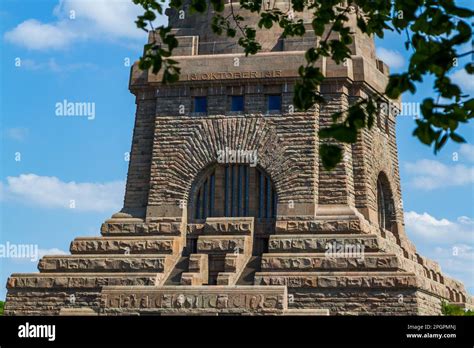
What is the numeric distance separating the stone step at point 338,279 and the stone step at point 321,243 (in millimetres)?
1247

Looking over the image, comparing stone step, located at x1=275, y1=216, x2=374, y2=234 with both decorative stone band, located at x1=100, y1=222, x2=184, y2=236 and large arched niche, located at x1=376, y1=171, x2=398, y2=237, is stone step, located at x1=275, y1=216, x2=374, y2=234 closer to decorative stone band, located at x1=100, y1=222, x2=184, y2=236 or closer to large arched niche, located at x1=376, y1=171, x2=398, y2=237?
decorative stone band, located at x1=100, y1=222, x2=184, y2=236

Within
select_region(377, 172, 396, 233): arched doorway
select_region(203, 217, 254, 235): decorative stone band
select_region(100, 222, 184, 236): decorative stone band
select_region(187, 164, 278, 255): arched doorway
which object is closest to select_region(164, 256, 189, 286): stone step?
select_region(187, 164, 278, 255): arched doorway

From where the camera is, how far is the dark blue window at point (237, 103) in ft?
102

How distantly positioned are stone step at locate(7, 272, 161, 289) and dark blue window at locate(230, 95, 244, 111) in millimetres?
7248

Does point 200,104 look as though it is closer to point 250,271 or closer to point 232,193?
point 232,193

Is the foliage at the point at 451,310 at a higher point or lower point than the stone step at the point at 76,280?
lower

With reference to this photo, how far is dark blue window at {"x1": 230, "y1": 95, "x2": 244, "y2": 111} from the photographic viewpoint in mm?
31064

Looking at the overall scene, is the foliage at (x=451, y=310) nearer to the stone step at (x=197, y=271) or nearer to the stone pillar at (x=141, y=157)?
the stone step at (x=197, y=271)

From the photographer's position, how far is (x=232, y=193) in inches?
1197

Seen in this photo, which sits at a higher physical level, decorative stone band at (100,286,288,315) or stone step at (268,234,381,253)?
stone step at (268,234,381,253)

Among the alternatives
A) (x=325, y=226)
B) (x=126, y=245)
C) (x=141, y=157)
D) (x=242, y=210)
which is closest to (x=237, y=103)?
(x=242, y=210)

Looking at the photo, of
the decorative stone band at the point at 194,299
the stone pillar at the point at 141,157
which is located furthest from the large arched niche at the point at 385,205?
the stone pillar at the point at 141,157

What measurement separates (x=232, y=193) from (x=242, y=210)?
0.78 metres

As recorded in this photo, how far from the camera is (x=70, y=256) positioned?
29.6 metres
